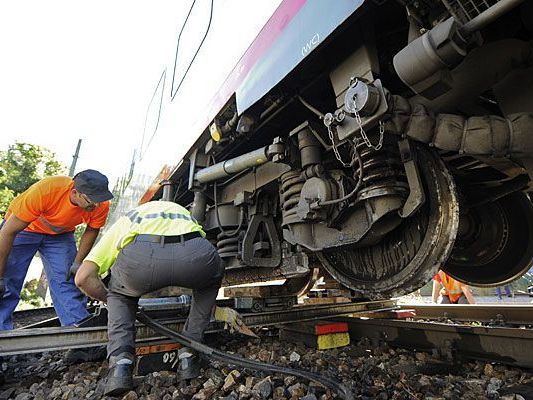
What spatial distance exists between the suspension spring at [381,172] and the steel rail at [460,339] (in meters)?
1.23

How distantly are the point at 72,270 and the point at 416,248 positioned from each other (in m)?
2.92

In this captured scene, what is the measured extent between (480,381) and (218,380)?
140cm

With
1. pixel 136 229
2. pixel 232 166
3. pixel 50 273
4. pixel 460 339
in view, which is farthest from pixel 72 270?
pixel 460 339

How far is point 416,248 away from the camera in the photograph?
1.92 metres

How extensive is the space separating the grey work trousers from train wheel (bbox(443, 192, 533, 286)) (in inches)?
87.8

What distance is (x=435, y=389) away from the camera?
172cm

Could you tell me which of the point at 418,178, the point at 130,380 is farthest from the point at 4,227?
the point at 418,178

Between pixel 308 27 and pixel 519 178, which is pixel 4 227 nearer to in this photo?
pixel 308 27

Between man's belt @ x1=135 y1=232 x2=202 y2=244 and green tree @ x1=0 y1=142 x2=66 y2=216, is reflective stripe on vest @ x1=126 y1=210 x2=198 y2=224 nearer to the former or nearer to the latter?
man's belt @ x1=135 y1=232 x2=202 y2=244

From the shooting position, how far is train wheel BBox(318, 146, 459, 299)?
5.62 ft

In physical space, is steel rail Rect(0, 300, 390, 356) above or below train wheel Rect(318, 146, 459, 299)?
below

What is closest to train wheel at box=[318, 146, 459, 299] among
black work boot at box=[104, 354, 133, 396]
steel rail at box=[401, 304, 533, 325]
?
black work boot at box=[104, 354, 133, 396]

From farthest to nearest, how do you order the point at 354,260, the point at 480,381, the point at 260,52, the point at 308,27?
the point at 354,260
the point at 260,52
the point at 480,381
the point at 308,27

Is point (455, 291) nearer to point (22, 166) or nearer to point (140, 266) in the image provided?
point (140, 266)
